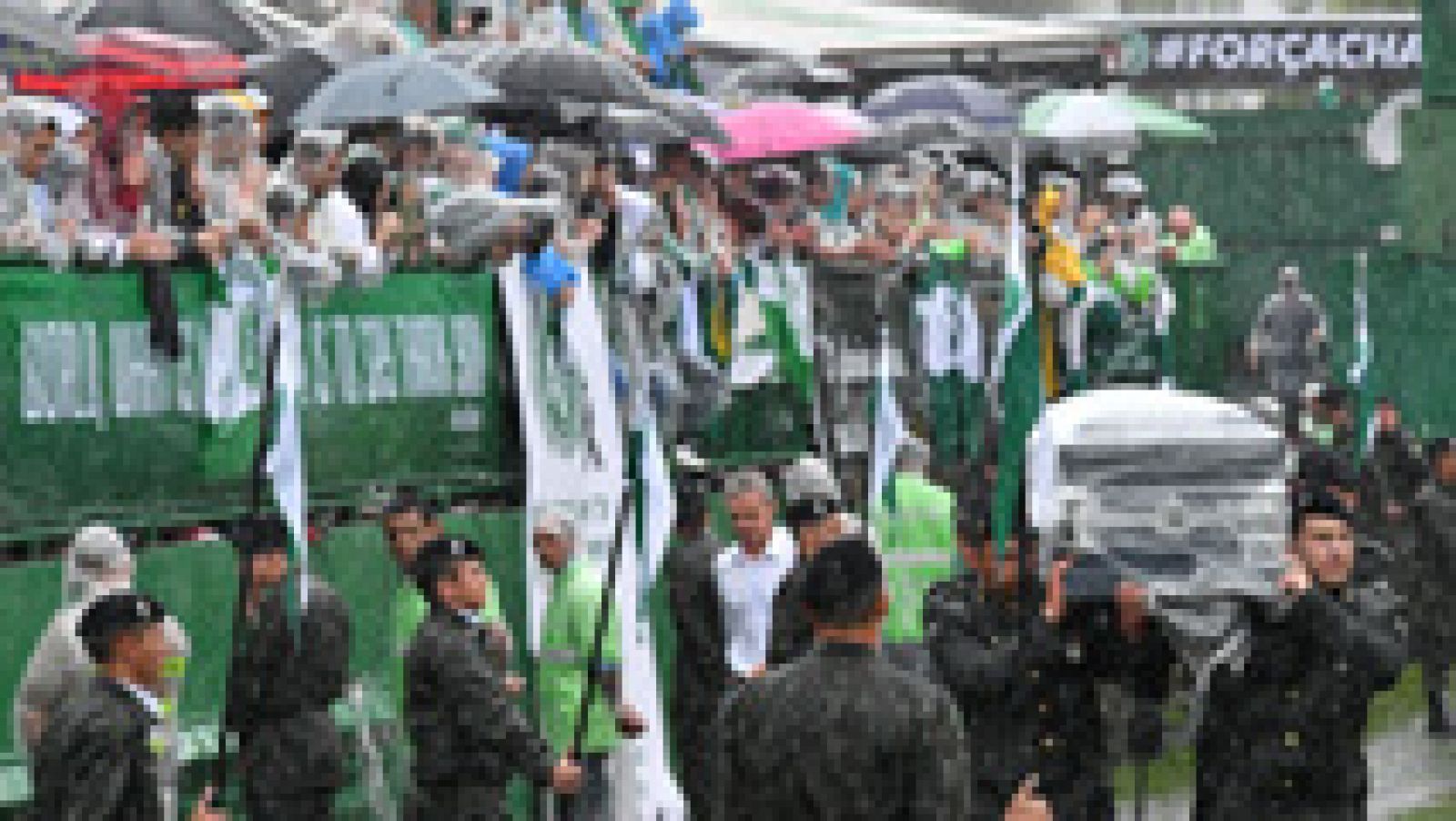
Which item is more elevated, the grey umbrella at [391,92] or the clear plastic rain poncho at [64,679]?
the grey umbrella at [391,92]

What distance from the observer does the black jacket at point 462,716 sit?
12.1 meters

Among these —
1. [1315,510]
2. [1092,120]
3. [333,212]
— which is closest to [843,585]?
[1315,510]

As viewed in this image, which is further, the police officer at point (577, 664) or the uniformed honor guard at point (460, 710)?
the police officer at point (577, 664)

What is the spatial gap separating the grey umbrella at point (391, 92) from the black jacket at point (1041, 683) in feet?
11.0

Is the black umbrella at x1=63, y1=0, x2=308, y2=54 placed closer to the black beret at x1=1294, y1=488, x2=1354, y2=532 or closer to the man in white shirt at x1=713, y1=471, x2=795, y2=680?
the man in white shirt at x1=713, y1=471, x2=795, y2=680

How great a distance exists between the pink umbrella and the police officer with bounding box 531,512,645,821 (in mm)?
7480

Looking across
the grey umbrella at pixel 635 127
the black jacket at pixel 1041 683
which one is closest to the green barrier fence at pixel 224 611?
the black jacket at pixel 1041 683

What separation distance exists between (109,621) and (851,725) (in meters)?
2.31

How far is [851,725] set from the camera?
8.41 meters

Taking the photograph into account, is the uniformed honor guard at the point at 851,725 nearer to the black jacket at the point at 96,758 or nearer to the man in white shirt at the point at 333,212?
the black jacket at the point at 96,758

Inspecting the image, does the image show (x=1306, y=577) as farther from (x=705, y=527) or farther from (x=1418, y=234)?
(x=705, y=527)

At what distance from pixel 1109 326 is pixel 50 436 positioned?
12.8 m

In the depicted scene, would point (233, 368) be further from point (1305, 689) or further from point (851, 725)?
point (851, 725)

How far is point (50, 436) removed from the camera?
12.0 m
